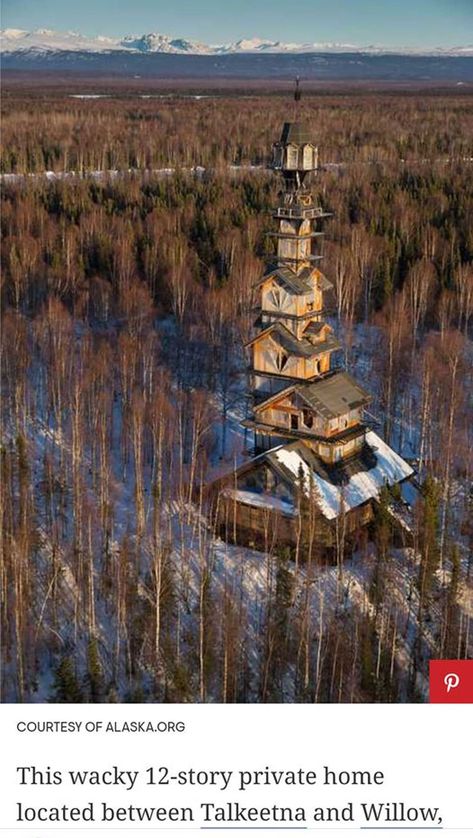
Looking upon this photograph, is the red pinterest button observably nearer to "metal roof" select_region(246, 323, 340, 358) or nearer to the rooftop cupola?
"metal roof" select_region(246, 323, 340, 358)

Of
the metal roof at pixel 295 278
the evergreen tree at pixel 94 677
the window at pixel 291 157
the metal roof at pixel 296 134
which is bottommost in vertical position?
the evergreen tree at pixel 94 677

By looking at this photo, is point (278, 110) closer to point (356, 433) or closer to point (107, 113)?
point (107, 113)

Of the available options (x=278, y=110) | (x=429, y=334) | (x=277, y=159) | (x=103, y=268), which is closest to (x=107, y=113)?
(x=278, y=110)

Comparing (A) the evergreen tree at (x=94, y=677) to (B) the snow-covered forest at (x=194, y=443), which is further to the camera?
(B) the snow-covered forest at (x=194, y=443)

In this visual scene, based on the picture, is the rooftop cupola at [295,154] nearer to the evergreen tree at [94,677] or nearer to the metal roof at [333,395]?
the metal roof at [333,395]

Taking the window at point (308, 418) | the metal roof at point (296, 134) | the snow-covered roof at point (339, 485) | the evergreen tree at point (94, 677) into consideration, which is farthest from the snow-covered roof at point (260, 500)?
the metal roof at point (296, 134)
